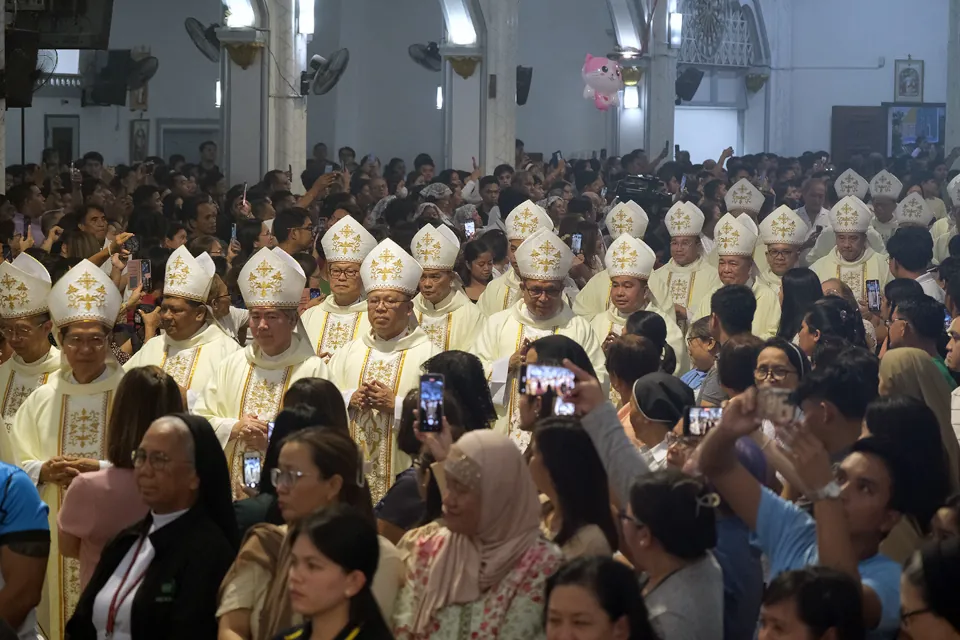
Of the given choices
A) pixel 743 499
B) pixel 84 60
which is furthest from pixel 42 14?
pixel 84 60

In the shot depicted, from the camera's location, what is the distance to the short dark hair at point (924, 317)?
7.08m

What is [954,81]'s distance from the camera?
20.6 meters

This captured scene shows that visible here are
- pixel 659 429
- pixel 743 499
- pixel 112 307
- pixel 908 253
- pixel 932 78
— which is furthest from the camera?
pixel 932 78

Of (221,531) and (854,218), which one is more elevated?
(854,218)

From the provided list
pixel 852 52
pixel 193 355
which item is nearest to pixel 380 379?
pixel 193 355

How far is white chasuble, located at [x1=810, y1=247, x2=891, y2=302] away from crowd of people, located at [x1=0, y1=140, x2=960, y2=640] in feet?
5.72

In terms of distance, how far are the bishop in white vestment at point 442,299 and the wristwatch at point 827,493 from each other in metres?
4.70

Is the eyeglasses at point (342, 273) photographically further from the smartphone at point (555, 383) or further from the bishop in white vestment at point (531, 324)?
the smartphone at point (555, 383)

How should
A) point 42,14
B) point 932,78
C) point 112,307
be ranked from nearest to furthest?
point 112,307, point 42,14, point 932,78

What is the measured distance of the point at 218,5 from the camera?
969 inches

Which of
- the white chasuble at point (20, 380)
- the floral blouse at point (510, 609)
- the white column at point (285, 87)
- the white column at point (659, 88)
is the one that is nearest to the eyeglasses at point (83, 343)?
the white chasuble at point (20, 380)

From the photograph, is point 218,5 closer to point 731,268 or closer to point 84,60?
point 84,60

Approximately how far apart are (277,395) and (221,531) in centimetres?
265

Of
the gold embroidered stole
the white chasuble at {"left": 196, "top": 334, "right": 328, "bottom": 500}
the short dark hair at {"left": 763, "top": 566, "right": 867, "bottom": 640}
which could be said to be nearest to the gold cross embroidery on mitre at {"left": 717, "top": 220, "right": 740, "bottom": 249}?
the gold embroidered stole
